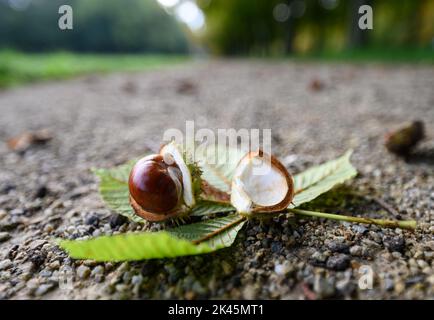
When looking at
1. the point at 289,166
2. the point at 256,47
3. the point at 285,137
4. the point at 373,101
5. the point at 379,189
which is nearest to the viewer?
the point at 379,189

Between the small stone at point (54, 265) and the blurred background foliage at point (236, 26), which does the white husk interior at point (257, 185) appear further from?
the blurred background foliage at point (236, 26)

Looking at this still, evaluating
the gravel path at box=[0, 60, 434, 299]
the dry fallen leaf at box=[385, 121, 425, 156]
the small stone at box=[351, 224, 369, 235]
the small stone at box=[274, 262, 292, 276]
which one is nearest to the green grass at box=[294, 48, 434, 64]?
the gravel path at box=[0, 60, 434, 299]

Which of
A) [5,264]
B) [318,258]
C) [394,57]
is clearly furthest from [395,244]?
[394,57]

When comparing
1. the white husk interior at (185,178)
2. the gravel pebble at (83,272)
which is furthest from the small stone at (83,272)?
the white husk interior at (185,178)

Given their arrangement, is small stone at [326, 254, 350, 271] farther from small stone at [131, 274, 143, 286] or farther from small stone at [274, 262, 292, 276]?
small stone at [131, 274, 143, 286]
